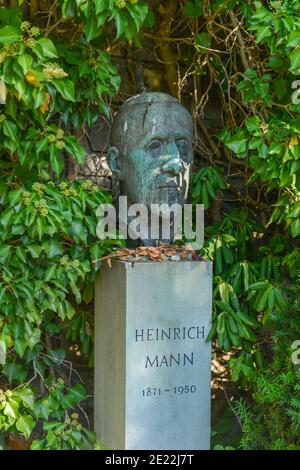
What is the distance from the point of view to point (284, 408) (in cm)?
287

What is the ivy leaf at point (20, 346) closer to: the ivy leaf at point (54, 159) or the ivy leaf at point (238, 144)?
the ivy leaf at point (54, 159)

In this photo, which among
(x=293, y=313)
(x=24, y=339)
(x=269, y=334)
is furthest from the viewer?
(x=269, y=334)

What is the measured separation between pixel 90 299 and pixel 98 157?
2.79 ft

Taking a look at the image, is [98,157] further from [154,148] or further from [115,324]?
[115,324]

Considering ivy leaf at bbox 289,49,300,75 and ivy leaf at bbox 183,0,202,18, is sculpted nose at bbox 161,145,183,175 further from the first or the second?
ivy leaf at bbox 183,0,202,18

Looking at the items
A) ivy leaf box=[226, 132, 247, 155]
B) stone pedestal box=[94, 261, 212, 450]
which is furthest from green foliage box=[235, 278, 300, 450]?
ivy leaf box=[226, 132, 247, 155]

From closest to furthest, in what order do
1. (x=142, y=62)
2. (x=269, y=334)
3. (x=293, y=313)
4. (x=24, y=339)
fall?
1. (x=24, y=339)
2. (x=293, y=313)
3. (x=269, y=334)
4. (x=142, y=62)

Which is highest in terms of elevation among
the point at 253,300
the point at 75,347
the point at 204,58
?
the point at 204,58

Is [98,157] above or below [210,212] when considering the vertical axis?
above

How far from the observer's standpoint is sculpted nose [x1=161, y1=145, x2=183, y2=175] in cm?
281

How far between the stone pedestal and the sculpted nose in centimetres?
38

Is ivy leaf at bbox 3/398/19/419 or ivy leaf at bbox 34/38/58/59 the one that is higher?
ivy leaf at bbox 34/38/58/59

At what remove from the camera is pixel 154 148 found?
9.28 feet

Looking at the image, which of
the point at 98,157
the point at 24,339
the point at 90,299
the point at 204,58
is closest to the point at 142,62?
the point at 204,58
